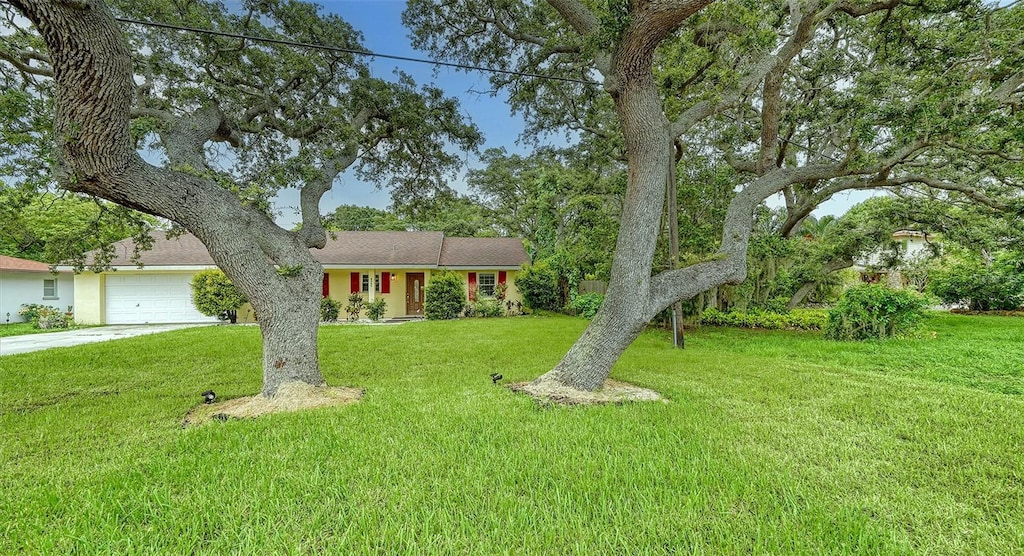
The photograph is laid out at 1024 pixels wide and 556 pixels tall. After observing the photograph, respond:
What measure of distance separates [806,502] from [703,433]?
1.03 m

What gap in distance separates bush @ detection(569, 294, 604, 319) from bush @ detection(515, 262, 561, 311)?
0.94 metres

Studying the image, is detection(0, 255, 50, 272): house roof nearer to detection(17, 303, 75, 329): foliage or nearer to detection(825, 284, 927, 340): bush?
detection(17, 303, 75, 329): foliage

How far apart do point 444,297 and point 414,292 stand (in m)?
2.73

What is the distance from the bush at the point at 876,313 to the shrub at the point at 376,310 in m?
13.5

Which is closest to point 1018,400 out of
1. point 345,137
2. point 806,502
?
point 806,502

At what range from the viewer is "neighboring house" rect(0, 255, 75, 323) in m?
14.1

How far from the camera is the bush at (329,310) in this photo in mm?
13742

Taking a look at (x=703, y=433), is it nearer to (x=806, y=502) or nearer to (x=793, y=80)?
(x=806, y=502)

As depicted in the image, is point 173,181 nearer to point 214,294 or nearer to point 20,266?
point 214,294

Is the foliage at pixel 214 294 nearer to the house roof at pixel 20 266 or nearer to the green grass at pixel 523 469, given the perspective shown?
the house roof at pixel 20 266

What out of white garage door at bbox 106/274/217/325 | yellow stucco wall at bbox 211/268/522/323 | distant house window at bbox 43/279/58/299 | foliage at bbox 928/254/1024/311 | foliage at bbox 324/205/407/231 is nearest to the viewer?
foliage at bbox 928/254/1024/311

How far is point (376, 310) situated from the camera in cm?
1434

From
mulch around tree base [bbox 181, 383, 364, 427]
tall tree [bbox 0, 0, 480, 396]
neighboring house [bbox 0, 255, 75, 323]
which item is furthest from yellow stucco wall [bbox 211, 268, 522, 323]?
mulch around tree base [bbox 181, 383, 364, 427]

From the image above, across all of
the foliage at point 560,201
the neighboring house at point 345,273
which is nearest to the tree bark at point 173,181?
the foliage at point 560,201
